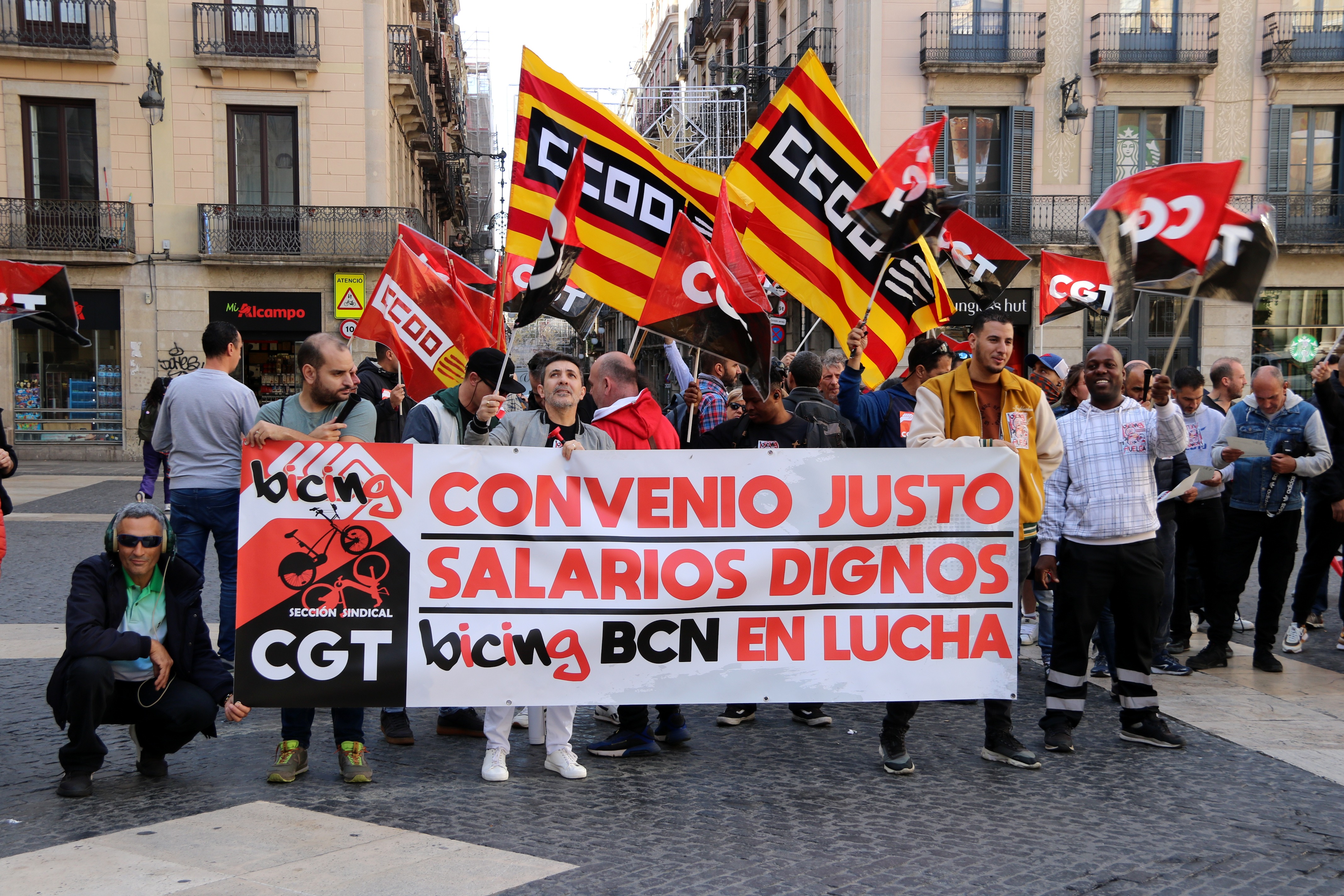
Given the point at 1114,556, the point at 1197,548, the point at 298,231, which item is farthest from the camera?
the point at 298,231

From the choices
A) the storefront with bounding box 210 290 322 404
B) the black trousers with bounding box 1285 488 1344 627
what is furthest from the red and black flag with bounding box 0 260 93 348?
the storefront with bounding box 210 290 322 404

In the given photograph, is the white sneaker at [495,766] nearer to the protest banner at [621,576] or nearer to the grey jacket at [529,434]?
the protest banner at [621,576]

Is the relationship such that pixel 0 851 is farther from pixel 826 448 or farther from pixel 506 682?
pixel 826 448

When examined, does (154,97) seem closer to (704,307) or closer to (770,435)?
(704,307)

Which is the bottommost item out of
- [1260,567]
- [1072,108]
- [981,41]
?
[1260,567]

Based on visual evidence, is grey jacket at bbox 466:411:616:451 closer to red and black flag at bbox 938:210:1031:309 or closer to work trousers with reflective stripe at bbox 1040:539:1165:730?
work trousers with reflective stripe at bbox 1040:539:1165:730

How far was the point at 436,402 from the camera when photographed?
18.9 feet

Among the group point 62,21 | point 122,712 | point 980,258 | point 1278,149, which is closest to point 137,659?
point 122,712

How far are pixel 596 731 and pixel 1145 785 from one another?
2.52 meters

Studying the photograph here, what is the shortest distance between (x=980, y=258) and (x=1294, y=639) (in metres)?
3.50

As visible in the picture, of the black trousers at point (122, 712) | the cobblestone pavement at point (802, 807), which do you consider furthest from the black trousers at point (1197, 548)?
the black trousers at point (122, 712)

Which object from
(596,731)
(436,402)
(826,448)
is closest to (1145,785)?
(826,448)

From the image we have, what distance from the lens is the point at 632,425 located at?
5539 millimetres

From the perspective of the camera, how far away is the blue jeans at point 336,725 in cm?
495
